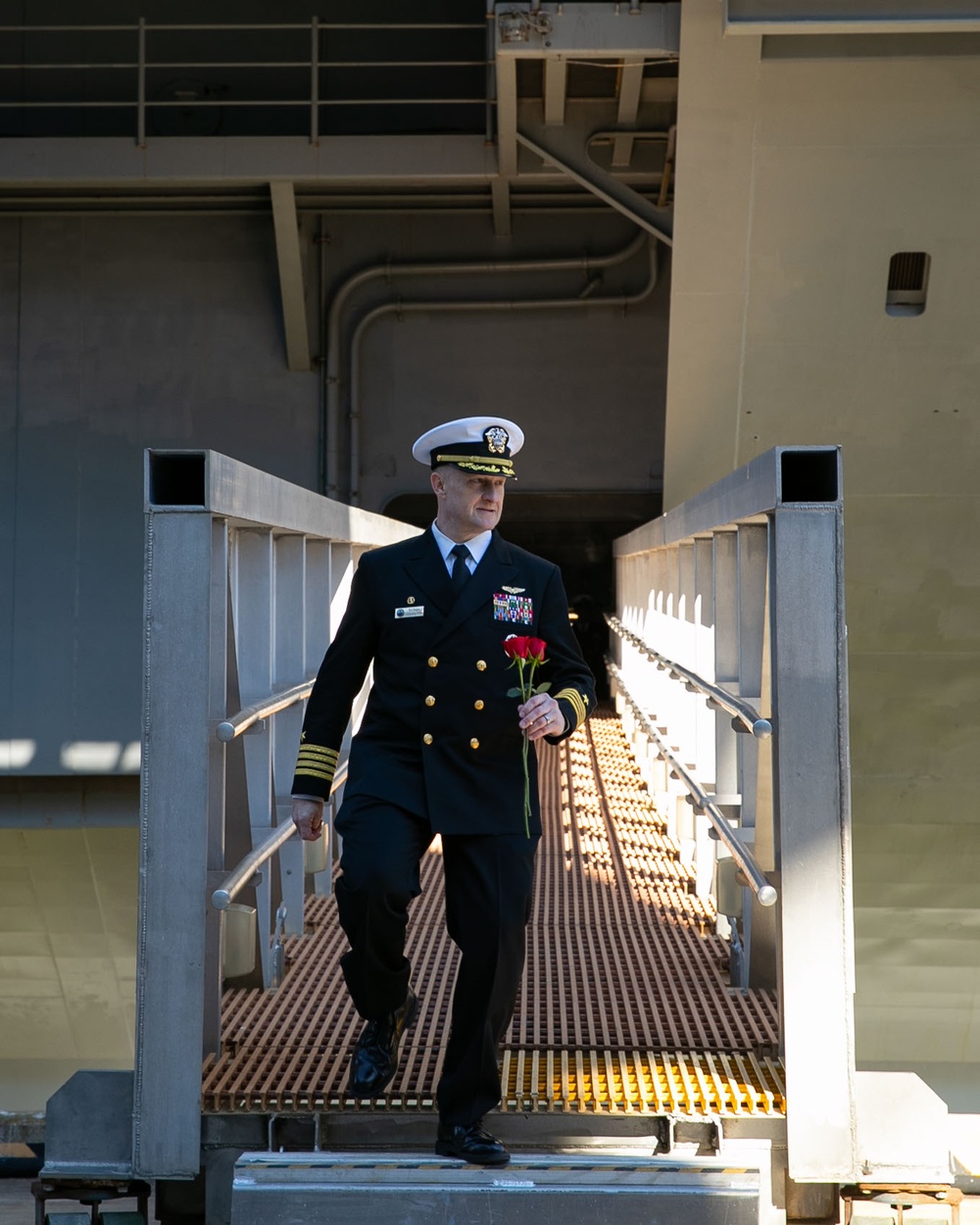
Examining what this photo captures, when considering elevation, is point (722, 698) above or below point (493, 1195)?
above

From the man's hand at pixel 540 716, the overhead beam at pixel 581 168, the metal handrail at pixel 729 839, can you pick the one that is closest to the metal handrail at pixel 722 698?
the metal handrail at pixel 729 839

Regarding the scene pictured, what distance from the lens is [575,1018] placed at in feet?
11.5

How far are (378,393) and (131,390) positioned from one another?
1.99 m

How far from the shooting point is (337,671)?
2916mm

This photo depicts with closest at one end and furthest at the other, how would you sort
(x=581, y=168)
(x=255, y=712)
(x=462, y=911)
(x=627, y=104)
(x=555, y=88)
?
(x=462, y=911)
(x=255, y=712)
(x=555, y=88)
(x=627, y=104)
(x=581, y=168)

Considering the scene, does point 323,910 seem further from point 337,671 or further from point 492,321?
point 492,321

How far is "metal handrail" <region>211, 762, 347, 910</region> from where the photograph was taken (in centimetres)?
282

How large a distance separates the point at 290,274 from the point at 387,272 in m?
0.89

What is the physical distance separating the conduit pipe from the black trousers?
908cm

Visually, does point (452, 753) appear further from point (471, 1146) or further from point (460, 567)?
point (471, 1146)

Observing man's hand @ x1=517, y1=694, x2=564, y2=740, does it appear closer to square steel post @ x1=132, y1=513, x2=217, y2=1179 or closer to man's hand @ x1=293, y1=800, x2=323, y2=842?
man's hand @ x1=293, y1=800, x2=323, y2=842

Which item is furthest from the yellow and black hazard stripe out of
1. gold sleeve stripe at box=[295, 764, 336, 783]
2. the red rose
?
the red rose

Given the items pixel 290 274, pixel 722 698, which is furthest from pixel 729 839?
pixel 290 274

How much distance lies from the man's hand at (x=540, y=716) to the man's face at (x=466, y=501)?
42cm
